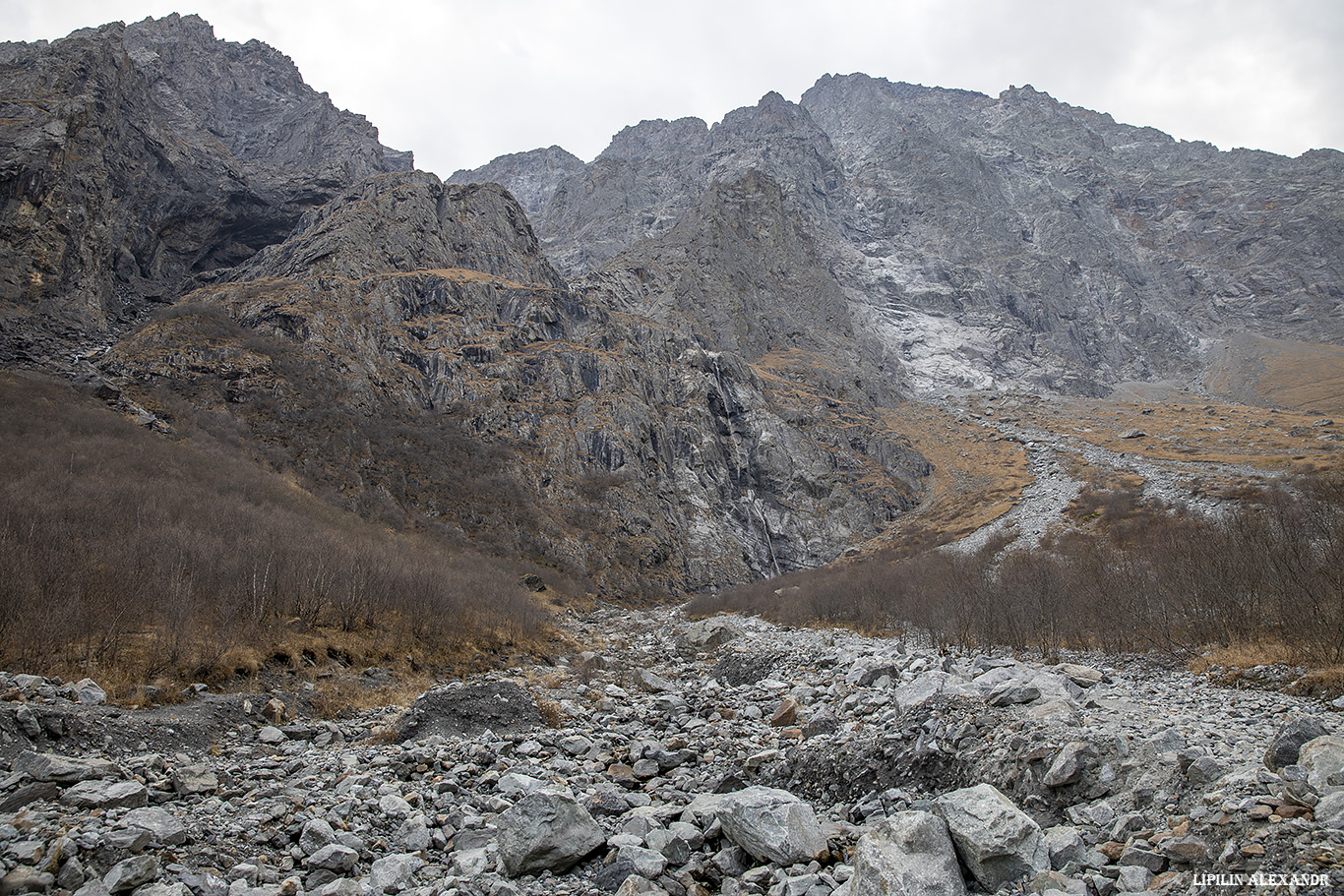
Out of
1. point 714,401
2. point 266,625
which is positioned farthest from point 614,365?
point 266,625

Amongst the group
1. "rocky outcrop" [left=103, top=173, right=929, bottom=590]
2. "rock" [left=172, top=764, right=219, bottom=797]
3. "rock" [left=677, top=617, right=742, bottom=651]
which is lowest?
"rock" [left=677, top=617, right=742, bottom=651]

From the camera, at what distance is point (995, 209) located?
644ft

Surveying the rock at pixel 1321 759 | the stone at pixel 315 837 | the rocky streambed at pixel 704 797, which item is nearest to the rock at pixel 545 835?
the rocky streambed at pixel 704 797

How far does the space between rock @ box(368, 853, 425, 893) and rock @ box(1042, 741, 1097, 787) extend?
827 cm

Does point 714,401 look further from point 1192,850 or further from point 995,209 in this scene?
point 995,209

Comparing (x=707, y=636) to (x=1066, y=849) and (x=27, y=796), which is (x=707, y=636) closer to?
(x=1066, y=849)

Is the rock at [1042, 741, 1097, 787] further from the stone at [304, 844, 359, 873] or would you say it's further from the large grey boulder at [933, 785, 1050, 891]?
the stone at [304, 844, 359, 873]

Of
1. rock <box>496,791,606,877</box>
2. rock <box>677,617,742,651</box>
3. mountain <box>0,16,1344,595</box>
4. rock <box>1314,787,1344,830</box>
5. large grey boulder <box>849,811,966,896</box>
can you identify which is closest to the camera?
rock <box>1314,787,1344,830</box>

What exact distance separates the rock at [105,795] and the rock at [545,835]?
4599 millimetres

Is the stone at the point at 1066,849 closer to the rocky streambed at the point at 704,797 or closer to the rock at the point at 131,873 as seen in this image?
the rocky streambed at the point at 704,797

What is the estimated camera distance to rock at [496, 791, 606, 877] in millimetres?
7242

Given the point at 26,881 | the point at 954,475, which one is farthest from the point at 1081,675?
the point at 954,475

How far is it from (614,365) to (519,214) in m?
49.9

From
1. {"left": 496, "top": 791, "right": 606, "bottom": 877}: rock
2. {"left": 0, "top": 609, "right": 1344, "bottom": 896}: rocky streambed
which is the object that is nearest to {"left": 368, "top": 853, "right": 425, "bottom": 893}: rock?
{"left": 0, "top": 609, "right": 1344, "bottom": 896}: rocky streambed
